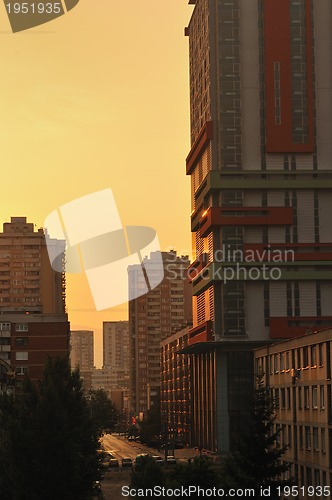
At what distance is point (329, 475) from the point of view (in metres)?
61.2

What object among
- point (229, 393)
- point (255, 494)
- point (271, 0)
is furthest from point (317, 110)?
point (255, 494)

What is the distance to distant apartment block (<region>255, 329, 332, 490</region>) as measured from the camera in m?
62.6

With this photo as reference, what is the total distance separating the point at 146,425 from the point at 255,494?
430 ft

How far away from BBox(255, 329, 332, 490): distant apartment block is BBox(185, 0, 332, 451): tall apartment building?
50.1 metres

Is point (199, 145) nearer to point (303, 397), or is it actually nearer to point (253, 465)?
point (303, 397)

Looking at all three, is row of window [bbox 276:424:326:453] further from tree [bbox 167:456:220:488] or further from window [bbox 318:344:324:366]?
tree [bbox 167:456:220:488]

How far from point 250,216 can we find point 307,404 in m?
63.0

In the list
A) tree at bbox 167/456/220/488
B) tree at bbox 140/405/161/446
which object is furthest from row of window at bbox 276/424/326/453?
tree at bbox 140/405/161/446

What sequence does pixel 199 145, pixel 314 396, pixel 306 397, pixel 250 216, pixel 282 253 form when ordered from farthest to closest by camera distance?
pixel 199 145 → pixel 250 216 → pixel 282 253 → pixel 306 397 → pixel 314 396

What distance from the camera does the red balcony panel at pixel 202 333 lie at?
131m

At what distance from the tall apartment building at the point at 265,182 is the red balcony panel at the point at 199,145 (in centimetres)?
108

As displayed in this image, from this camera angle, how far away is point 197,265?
144m

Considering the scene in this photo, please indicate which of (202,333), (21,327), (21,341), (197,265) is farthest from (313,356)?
(197,265)

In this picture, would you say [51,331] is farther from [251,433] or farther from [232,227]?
[251,433]
